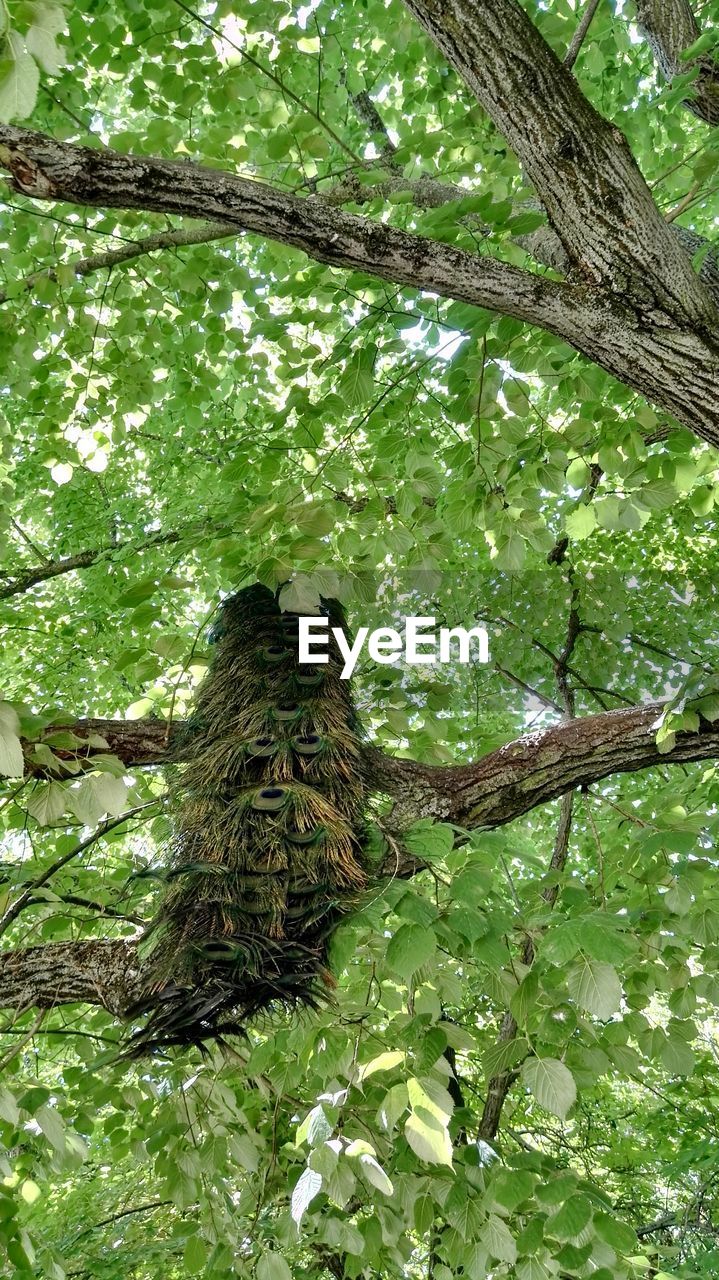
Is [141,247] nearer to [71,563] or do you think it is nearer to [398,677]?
[398,677]

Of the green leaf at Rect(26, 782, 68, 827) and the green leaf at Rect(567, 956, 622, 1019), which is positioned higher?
the green leaf at Rect(26, 782, 68, 827)

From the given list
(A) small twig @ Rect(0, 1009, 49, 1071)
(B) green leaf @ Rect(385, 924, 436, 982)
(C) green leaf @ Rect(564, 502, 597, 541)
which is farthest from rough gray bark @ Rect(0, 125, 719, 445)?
(A) small twig @ Rect(0, 1009, 49, 1071)

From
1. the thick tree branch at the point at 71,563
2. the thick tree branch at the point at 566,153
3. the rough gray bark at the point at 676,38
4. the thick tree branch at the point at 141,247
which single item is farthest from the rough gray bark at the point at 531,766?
the thick tree branch at the point at 71,563

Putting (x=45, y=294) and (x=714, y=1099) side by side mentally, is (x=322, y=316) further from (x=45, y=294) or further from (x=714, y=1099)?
(x=714, y=1099)

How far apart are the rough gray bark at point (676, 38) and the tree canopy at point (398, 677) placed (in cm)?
1

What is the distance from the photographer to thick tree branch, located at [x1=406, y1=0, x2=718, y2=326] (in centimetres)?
203

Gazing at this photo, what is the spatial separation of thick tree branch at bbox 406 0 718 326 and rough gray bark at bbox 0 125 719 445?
0.04 feet

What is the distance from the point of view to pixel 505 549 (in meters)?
2.77

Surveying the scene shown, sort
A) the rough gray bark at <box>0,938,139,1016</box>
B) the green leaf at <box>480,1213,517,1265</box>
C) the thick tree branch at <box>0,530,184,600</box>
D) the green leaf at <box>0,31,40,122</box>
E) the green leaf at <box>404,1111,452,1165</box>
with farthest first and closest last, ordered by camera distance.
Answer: the thick tree branch at <box>0,530,184,600</box>
the rough gray bark at <box>0,938,139,1016</box>
the green leaf at <box>480,1213,517,1265</box>
the green leaf at <box>404,1111,452,1165</box>
the green leaf at <box>0,31,40,122</box>

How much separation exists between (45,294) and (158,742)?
5.40 ft

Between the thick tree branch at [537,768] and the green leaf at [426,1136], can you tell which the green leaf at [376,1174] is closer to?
the green leaf at [426,1136]

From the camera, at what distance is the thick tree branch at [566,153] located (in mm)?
2033

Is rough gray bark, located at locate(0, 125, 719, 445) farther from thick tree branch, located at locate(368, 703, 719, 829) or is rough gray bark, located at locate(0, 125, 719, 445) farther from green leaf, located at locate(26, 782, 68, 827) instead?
green leaf, located at locate(26, 782, 68, 827)

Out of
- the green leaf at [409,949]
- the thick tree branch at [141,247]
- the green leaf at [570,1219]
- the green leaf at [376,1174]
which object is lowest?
the green leaf at [570,1219]
